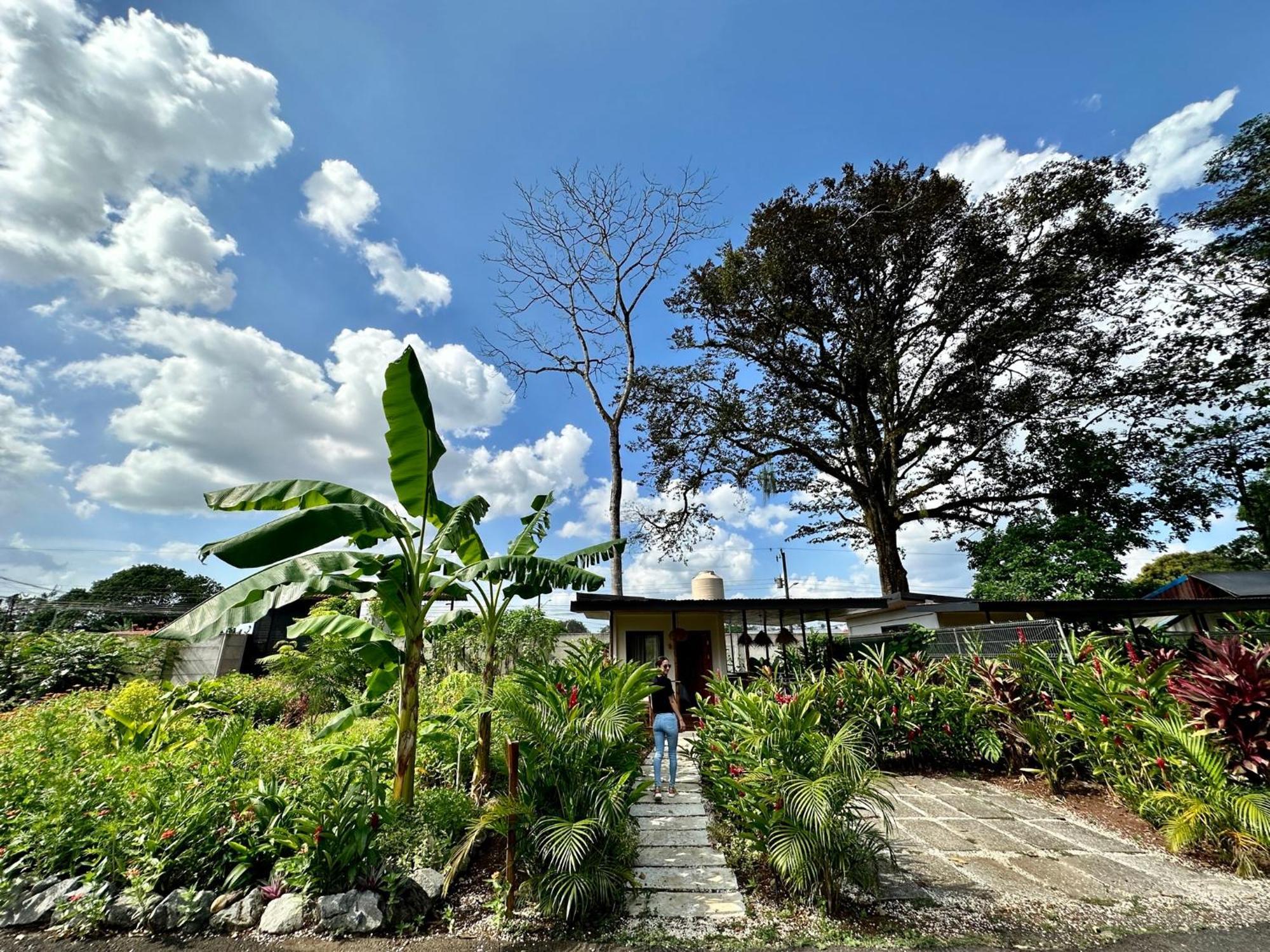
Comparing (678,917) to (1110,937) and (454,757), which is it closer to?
(1110,937)

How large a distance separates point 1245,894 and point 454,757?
6.82m

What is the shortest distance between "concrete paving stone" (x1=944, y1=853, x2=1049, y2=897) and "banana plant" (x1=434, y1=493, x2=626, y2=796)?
3979 mm

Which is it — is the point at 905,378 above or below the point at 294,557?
above

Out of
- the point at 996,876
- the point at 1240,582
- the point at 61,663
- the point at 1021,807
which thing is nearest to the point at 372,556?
the point at 996,876

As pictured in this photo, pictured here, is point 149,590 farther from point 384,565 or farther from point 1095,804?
point 1095,804

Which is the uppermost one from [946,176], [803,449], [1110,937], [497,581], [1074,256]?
[946,176]

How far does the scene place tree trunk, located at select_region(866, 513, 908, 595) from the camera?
52.2 ft

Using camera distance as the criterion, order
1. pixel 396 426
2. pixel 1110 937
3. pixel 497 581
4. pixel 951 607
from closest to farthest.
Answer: pixel 1110 937
pixel 396 426
pixel 497 581
pixel 951 607

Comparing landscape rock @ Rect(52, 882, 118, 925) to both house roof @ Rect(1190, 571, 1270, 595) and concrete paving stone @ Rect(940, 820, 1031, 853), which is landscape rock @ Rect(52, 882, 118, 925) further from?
house roof @ Rect(1190, 571, 1270, 595)

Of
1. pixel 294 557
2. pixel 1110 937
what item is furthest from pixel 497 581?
pixel 1110 937

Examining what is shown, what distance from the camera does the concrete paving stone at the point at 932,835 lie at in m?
4.72

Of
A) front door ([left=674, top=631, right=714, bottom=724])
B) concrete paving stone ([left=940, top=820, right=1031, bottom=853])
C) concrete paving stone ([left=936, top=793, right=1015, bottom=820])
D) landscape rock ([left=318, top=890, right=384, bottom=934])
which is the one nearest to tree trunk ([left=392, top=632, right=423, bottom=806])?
landscape rock ([left=318, top=890, right=384, bottom=934])

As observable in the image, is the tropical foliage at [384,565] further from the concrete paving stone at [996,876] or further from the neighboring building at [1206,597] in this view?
the neighboring building at [1206,597]

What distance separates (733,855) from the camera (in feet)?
14.4
